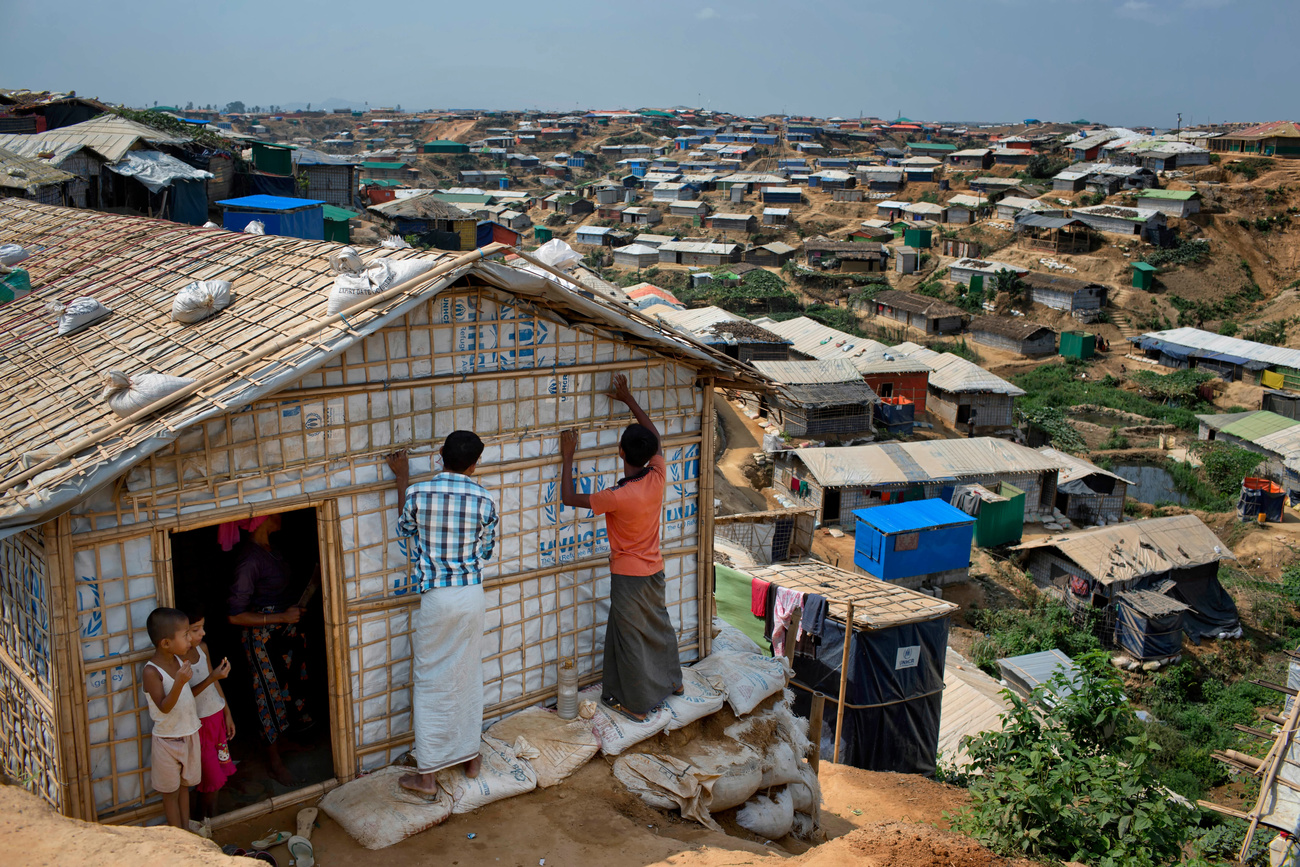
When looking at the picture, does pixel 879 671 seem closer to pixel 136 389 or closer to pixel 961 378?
pixel 136 389

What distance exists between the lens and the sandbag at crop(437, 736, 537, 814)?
4.87 metres

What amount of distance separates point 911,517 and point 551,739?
14.0 meters

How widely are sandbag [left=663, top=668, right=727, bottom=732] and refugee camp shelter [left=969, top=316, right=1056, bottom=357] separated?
33.4 meters

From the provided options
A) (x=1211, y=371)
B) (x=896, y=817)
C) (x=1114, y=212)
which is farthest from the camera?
(x=1114, y=212)

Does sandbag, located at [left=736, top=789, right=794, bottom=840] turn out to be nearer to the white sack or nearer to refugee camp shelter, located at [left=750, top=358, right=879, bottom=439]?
the white sack

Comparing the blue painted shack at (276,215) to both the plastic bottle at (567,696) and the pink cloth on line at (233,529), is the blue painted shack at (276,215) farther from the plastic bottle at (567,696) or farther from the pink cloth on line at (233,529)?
the plastic bottle at (567,696)

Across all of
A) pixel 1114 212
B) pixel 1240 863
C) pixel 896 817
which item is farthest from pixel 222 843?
pixel 1114 212

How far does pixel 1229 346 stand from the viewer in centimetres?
3297

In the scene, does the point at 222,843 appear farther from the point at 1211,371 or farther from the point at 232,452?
the point at 1211,371

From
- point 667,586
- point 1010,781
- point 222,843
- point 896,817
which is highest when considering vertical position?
point 667,586

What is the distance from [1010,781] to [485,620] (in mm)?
3492

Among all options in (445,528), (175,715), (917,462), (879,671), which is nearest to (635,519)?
(445,528)

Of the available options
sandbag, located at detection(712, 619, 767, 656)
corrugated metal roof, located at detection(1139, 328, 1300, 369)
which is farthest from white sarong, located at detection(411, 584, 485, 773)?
corrugated metal roof, located at detection(1139, 328, 1300, 369)

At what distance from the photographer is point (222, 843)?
4.54 meters
